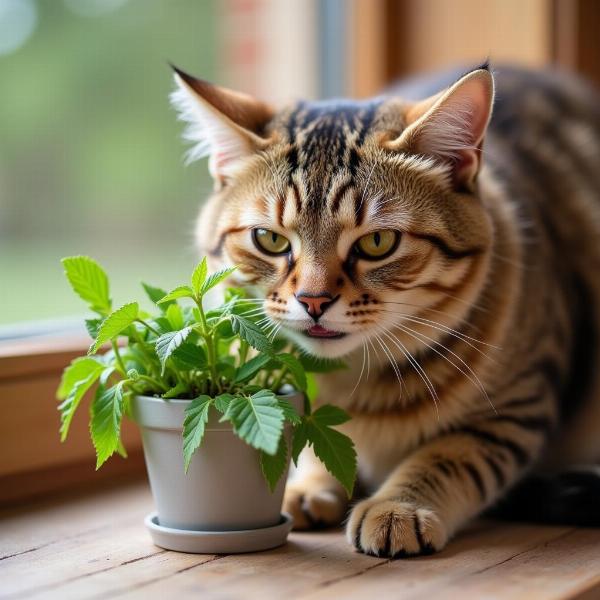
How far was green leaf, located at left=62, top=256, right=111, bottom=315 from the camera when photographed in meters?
1.22

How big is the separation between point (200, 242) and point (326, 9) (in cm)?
109

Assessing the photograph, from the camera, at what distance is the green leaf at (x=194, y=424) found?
3.64ft

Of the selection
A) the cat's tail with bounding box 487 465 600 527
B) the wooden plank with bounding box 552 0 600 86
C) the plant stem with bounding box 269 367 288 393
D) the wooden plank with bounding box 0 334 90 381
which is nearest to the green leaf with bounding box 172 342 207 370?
the plant stem with bounding box 269 367 288 393

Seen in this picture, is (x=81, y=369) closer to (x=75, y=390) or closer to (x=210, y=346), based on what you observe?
(x=75, y=390)

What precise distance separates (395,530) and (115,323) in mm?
463

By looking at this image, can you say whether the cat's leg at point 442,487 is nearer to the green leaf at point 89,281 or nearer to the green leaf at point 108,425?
the green leaf at point 108,425

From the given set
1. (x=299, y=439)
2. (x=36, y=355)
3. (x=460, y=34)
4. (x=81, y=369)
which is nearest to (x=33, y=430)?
(x=36, y=355)

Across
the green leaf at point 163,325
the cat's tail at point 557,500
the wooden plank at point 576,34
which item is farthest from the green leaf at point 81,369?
the wooden plank at point 576,34

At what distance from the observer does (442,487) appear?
135cm

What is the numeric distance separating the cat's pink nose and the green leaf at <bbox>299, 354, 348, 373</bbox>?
11 cm

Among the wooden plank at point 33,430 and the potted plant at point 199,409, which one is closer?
the potted plant at point 199,409

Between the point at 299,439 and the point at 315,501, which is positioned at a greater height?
the point at 299,439

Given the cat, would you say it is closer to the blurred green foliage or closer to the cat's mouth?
the cat's mouth

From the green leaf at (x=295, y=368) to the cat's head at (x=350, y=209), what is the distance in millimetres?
A: 71
